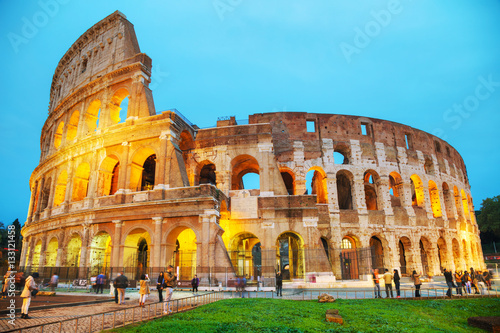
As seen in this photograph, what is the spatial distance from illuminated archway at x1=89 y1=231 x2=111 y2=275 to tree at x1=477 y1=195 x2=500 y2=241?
50.0m

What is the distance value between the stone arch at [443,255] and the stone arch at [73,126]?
32.4 meters

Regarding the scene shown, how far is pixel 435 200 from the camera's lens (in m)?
28.8

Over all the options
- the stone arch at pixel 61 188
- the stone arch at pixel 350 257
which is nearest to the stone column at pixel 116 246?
the stone arch at pixel 61 188

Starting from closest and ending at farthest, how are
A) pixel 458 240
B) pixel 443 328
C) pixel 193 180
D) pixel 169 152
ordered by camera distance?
pixel 443 328 → pixel 169 152 → pixel 193 180 → pixel 458 240

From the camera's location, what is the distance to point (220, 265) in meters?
17.4

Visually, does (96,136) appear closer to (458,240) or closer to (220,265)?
(220,265)

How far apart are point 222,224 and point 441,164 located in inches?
895

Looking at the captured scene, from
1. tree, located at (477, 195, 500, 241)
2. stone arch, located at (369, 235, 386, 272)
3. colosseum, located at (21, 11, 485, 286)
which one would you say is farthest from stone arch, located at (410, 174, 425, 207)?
tree, located at (477, 195, 500, 241)

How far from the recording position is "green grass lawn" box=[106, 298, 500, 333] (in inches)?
283

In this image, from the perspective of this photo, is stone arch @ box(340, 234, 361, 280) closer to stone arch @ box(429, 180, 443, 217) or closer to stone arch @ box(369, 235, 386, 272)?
stone arch @ box(369, 235, 386, 272)

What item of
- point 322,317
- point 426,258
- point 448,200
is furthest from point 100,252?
point 448,200

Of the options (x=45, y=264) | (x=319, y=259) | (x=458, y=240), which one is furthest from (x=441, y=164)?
(x=45, y=264)

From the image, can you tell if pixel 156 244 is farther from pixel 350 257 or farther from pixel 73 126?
pixel 73 126

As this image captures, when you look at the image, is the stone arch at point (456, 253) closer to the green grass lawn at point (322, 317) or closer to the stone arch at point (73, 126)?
the green grass lawn at point (322, 317)
